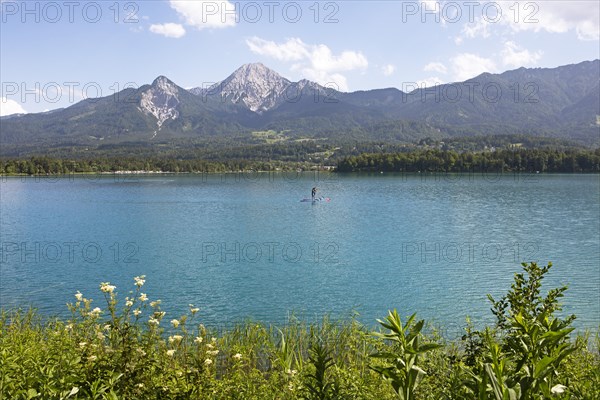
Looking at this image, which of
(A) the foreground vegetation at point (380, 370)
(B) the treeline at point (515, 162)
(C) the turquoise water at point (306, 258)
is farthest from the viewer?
(B) the treeline at point (515, 162)

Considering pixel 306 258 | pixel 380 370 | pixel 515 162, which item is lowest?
pixel 306 258

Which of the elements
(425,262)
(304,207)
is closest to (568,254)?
(425,262)

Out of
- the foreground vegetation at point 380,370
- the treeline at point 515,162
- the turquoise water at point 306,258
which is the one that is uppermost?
the treeline at point 515,162

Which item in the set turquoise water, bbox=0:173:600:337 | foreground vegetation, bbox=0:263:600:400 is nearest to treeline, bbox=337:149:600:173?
turquoise water, bbox=0:173:600:337

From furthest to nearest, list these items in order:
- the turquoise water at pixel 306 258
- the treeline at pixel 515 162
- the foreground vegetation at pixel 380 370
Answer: the treeline at pixel 515 162, the turquoise water at pixel 306 258, the foreground vegetation at pixel 380 370

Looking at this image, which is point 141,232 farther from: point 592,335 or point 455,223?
point 592,335

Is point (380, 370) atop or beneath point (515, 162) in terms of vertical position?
beneath

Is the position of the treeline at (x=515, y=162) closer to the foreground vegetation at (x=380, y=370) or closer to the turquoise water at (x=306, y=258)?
the turquoise water at (x=306, y=258)

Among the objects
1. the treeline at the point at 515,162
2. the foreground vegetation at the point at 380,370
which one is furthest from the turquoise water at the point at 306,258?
the treeline at the point at 515,162

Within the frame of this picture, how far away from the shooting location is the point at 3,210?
71188 millimetres

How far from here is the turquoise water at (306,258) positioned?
2270 centimetres

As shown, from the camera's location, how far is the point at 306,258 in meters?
34.6

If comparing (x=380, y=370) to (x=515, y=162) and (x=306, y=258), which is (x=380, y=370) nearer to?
(x=306, y=258)

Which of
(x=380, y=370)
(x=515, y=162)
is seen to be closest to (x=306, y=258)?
(x=380, y=370)
